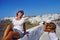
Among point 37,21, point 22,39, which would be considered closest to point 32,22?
point 37,21

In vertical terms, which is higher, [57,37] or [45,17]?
[45,17]

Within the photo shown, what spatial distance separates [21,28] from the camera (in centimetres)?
327

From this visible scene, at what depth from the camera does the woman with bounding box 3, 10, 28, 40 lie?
3.26m

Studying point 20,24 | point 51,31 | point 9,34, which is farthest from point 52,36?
point 9,34

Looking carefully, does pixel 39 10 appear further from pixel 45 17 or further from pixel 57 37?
pixel 57 37

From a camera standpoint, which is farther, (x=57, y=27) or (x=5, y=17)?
(x=5, y=17)

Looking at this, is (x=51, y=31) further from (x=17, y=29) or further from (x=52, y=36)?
(x=17, y=29)

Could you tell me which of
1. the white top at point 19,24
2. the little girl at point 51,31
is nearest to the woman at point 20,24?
the white top at point 19,24

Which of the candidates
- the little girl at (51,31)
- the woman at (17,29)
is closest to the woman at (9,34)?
the woman at (17,29)

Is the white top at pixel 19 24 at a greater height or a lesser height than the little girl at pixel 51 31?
greater

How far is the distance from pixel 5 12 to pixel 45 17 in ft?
1.85

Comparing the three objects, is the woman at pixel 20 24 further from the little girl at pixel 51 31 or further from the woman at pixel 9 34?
the little girl at pixel 51 31

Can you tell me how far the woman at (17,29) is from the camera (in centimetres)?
326

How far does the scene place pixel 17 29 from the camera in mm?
3275
